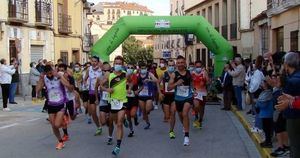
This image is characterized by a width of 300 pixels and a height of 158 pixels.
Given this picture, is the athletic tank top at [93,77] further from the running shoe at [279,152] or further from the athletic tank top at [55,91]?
the running shoe at [279,152]

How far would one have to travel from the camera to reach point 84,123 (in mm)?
14750

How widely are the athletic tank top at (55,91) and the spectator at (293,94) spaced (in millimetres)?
5148

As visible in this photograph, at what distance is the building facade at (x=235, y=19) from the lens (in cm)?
3139

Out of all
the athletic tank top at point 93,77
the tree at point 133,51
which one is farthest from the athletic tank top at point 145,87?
the tree at point 133,51

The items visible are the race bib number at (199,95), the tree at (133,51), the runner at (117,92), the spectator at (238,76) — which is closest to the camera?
the runner at (117,92)

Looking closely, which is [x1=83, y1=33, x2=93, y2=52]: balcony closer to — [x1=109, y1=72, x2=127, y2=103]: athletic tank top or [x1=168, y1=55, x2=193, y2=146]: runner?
[x1=168, y1=55, x2=193, y2=146]: runner

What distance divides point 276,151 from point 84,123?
7003 millimetres

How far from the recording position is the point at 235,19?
114 ft

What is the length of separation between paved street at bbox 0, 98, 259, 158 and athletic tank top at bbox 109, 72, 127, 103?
1.01 meters

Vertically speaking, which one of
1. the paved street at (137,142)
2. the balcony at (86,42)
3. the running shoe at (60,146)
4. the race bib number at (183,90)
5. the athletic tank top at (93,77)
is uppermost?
the balcony at (86,42)

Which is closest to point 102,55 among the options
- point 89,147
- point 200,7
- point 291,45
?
point 291,45

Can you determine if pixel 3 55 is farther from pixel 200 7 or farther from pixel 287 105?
pixel 200 7

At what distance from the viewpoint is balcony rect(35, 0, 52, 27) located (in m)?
29.4

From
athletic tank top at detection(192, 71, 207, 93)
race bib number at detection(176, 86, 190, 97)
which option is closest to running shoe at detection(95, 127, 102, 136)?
race bib number at detection(176, 86, 190, 97)
